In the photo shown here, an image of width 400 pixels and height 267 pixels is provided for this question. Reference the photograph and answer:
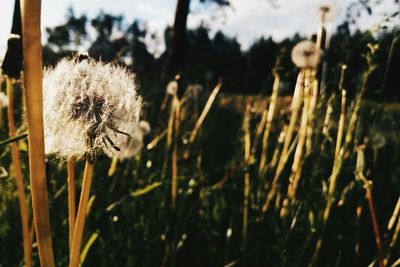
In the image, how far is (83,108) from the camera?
61 centimetres

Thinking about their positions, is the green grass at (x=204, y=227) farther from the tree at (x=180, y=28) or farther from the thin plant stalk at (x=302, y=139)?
the tree at (x=180, y=28)

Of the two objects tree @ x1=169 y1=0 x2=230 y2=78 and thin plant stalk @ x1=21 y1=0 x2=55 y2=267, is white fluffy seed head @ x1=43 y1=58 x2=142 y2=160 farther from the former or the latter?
tree @ x1=169 y1=0 x2=230 y2=78

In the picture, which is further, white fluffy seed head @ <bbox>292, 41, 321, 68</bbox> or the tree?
the tree

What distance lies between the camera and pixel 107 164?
2.16m

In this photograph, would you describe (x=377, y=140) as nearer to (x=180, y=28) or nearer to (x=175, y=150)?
(x=175, y=150)

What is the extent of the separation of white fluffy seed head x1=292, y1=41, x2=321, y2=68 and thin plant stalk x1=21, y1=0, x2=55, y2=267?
142 centimetres

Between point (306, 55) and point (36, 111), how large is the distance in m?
1.62

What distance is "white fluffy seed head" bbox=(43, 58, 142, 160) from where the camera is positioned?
0.59 meters

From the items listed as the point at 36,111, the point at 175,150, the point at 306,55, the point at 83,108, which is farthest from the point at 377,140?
the point at 36,111

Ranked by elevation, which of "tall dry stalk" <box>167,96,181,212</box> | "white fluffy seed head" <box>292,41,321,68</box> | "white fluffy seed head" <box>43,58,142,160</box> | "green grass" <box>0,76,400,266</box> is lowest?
"green grass" <box>0,76,400,266</box>

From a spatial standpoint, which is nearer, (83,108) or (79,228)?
(79,228)

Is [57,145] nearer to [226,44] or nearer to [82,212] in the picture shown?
[82,212]

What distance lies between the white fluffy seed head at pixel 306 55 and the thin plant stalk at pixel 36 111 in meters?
1.42

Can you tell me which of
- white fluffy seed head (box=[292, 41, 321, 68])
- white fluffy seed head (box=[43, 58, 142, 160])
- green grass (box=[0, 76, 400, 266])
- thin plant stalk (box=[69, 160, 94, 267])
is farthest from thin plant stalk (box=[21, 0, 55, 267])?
white fluffy seed head (box=[292, 41, 321, 68])
